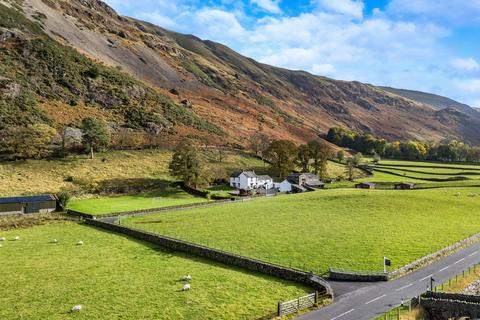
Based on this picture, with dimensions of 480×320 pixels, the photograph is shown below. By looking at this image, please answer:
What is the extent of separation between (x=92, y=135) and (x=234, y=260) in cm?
7842

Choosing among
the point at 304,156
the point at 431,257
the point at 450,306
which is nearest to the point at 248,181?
the point at 304,156

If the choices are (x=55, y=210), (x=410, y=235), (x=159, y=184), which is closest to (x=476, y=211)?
(x=410, y=235)

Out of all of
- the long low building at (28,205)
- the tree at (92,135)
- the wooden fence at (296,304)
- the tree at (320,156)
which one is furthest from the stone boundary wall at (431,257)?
the tree at (92,135)

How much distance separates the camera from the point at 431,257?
150 feet

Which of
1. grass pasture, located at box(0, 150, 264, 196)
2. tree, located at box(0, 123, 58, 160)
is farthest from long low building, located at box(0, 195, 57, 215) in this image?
tree, located at box(0, 123, 58, 160)

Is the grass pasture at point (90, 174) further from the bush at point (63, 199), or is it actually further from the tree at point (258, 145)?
the tree at point (258, 145)

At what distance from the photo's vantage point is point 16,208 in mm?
74750

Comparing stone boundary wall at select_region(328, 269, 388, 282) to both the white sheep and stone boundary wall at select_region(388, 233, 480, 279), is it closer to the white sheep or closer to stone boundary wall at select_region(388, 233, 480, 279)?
stone boundary wall at select_region(388, 233, 480, 279)

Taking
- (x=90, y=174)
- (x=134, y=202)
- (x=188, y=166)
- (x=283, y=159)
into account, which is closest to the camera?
(x=134, y=202)

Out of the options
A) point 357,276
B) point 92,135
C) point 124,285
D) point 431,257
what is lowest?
point 124,285

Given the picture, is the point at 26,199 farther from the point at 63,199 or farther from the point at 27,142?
the point at 27,142

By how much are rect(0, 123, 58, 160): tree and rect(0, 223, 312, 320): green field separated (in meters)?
52.6

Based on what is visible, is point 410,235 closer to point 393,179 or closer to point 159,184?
point 159,184

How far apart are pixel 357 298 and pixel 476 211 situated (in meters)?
50.8
